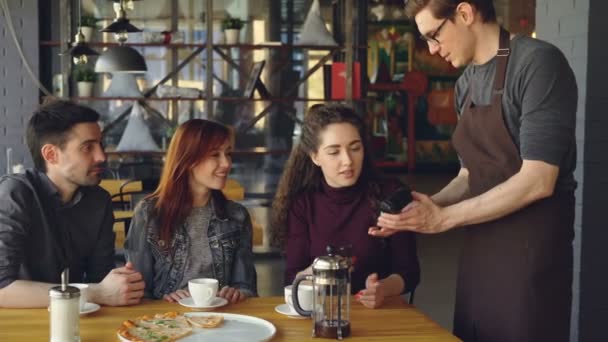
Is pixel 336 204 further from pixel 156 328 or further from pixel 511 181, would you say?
pixel 156 328

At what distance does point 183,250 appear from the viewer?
2881 millimetres

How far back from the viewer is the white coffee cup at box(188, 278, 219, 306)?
2.39m

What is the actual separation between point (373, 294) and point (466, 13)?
860 millimetres

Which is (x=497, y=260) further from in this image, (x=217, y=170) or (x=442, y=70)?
(x=442, y=70)

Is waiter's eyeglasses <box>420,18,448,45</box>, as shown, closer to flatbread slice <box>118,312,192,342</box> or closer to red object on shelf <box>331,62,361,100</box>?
flatbread slice <box>118,312,192,342</box>

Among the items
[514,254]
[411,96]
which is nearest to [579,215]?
[514,254]

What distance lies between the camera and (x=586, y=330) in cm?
393

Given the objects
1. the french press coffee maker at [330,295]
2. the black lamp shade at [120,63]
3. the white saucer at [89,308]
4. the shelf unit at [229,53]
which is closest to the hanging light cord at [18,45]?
the shelf unit at [229,53]

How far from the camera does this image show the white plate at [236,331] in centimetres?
206

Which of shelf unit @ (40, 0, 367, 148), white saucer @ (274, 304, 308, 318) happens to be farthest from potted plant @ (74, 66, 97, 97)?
white saucer @ (274, 304, 308, 318)

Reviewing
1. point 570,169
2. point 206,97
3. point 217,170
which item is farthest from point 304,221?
point 206,97

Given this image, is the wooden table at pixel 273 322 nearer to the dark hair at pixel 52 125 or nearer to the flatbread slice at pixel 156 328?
the flatbread slice at pixel 156 328

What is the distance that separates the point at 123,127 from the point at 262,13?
76.9 inches

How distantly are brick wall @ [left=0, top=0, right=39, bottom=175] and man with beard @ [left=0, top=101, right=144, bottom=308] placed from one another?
18.2ft
